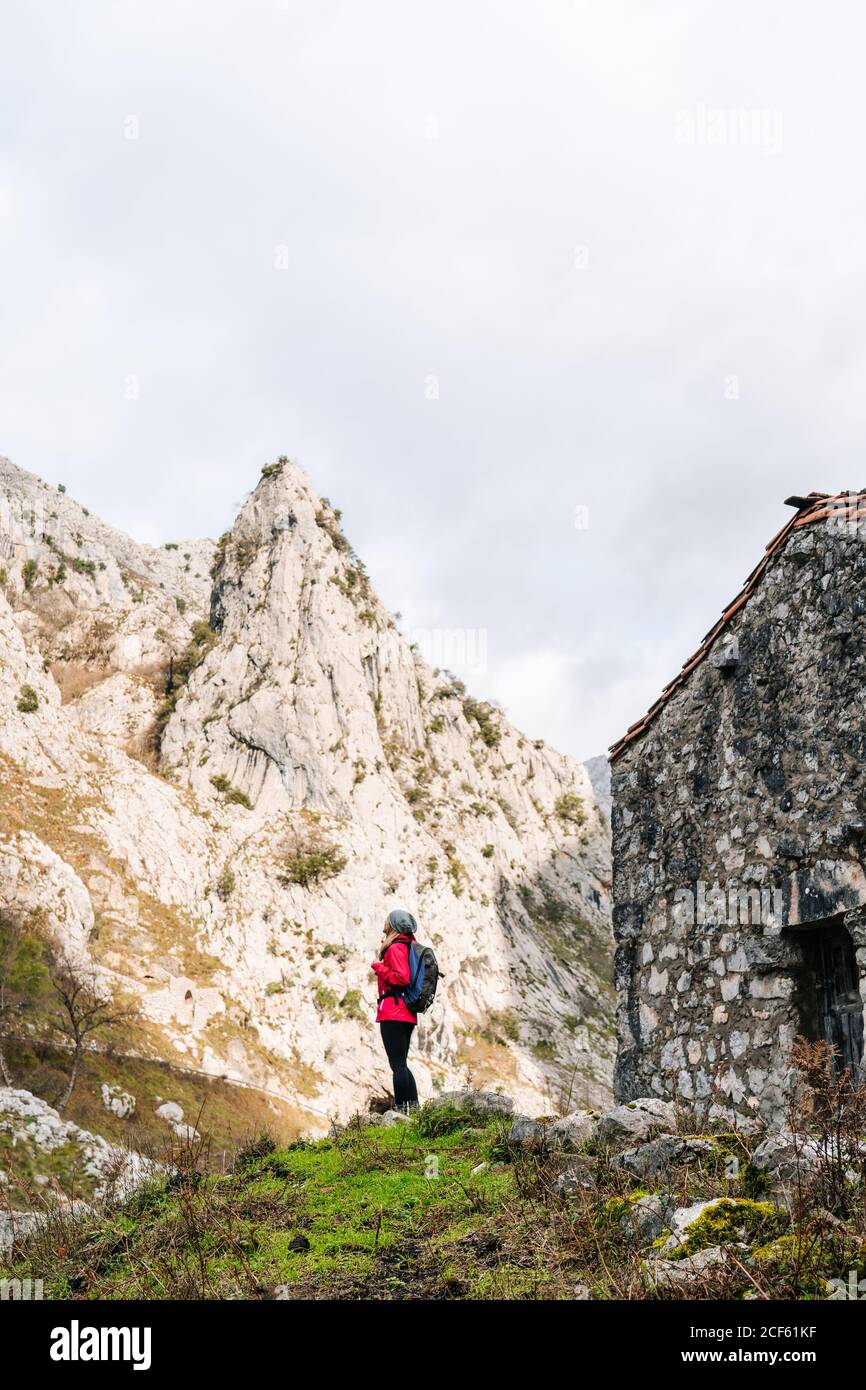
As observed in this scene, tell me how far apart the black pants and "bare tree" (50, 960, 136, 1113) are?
1491 centimetres

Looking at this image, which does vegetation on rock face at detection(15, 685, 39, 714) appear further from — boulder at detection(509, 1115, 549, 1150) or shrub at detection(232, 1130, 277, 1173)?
boulder at detection(509, 1115, 549, 1150)

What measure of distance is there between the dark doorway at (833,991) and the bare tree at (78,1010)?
19465 mm

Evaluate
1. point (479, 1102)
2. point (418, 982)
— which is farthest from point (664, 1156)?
point (418, 982)

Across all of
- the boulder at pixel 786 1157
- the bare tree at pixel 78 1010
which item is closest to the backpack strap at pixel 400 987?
the boulder at pixel 786 1157

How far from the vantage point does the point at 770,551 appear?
8.49 metres

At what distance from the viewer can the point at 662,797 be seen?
9.73 metres

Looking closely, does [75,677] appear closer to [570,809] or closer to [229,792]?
[229,792]

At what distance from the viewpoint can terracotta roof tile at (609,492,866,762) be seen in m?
7.70

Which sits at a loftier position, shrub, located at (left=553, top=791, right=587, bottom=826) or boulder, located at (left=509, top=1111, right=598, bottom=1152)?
shrub, located at (left=553, top=791, right=587, bottom=826)

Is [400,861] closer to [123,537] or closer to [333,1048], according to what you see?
[333,1048]

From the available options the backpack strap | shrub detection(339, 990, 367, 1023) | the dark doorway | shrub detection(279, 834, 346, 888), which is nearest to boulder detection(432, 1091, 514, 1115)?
the backpack strap

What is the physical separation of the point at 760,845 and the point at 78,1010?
901 inches
